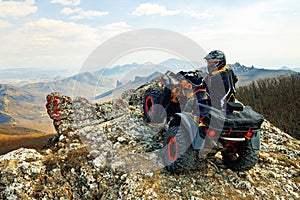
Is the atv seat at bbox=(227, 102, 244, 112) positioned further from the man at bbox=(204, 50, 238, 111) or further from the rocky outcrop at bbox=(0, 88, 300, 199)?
the rocky outcrop at bbox=(0, 88, 300, 199)

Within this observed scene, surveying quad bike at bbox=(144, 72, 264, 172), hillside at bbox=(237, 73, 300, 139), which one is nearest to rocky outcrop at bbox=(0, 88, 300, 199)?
quad bike at bbox=(144, 72, 264, 172)

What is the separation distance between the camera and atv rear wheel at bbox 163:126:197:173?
5570mm

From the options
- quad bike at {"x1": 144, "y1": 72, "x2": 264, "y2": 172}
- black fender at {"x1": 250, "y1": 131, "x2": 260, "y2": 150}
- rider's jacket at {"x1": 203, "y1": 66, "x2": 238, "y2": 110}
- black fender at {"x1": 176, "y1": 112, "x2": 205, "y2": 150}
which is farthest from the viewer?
black fender at {"x1": 250, "y1": 131, "x2": 260, "y2": 150}

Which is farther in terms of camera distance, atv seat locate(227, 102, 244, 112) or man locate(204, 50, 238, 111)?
man locate(204, 50, 238, 111)

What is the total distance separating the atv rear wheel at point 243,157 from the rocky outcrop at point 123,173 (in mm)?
275

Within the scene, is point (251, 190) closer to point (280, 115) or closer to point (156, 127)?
point (156, 127)

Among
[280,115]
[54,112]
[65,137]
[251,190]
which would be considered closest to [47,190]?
[65,137]

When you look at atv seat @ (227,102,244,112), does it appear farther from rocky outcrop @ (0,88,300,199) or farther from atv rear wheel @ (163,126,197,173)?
rocky outcrop @ (0,88,300,199)

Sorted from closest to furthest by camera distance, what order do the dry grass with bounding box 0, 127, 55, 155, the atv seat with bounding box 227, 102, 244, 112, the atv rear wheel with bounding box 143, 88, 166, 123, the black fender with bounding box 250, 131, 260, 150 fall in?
the atv seat with bounding box 227, 102, 244, 112 < the black fender with bounding box 250, 131, 260, 150 < the atv rear wheel with bounding box 143, 88, 166, 123 < the dry grass with bounding box 0, 127, 55, 155

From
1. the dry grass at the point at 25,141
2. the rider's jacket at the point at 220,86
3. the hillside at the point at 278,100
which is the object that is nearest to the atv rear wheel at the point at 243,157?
the rider's jacket at the point at 220,86

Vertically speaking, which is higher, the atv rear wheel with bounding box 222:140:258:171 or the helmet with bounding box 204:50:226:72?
the helmet with bounding box 204:50:226:72

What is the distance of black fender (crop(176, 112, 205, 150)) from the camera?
5336 millimetres

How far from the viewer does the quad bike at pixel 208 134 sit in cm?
499

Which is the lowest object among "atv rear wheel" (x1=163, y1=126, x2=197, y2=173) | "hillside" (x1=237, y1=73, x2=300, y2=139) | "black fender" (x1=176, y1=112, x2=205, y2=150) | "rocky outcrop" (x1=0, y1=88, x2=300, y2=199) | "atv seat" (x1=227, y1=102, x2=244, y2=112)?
"hillside" (x1=237, y1=73, x2=300, y2=139)
